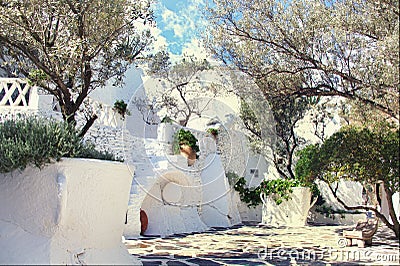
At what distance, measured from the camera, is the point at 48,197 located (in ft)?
18.2

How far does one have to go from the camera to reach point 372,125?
9562 mm

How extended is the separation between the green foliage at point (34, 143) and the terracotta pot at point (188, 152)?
26.7ft

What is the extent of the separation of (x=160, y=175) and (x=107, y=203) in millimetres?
6215

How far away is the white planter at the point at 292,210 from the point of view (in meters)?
15.8

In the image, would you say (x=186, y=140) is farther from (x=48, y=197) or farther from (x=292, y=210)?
(x=48, y=197)

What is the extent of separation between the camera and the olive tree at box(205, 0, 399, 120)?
7.65 m

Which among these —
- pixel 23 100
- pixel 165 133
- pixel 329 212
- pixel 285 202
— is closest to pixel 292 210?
pixel 285 202

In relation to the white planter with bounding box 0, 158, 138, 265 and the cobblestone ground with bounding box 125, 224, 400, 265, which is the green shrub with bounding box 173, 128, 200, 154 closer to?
the cobblestone ground with bounding box 125, 224, 400, 265

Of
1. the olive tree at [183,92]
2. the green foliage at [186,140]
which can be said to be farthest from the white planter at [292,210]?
the olive tree at [183,92]

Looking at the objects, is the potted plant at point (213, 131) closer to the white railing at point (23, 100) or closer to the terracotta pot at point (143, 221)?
the terracotta pot at point (143, 221)

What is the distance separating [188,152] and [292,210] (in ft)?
16.9

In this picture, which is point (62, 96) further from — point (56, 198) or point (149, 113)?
point (149, 113)

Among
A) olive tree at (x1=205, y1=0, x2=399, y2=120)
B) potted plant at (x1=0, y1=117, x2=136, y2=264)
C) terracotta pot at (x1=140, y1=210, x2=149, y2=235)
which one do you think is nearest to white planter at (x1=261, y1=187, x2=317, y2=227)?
terracotta pot at (x1=140, y1=210, x2=149, y2=235)

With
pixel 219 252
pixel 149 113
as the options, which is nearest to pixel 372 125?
pixel 219 252
